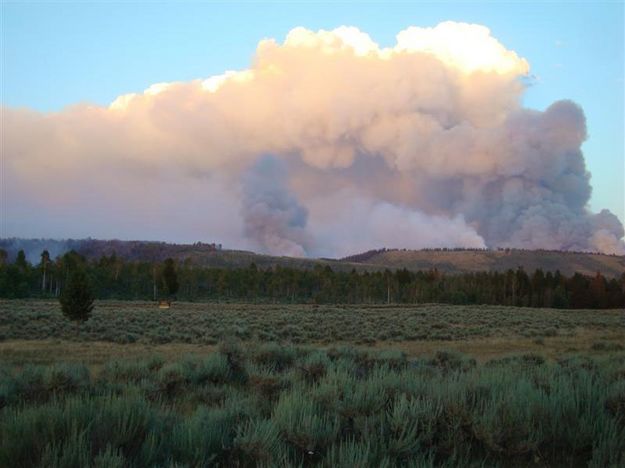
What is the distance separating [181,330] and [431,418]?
28411 millimetres

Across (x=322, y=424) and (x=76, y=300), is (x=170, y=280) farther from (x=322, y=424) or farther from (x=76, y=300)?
(x=322, y=424)

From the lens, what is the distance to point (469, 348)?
23344 mm

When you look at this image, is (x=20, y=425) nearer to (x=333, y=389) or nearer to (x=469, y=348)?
(x=333, y=389)

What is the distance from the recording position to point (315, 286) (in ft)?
439

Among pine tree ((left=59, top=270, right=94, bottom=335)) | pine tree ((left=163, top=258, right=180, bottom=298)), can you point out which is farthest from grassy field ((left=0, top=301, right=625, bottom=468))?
pine tree ((left=163, top=258, right=180, bottom=298))

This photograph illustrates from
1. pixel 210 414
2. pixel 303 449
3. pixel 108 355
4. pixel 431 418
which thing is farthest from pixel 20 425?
pixel 108 355

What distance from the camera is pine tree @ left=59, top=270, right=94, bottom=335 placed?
3239cm

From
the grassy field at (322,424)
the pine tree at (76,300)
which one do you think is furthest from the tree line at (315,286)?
the grassy field at (322,424)

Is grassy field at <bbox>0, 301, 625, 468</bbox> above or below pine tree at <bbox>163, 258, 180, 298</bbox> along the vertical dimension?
above

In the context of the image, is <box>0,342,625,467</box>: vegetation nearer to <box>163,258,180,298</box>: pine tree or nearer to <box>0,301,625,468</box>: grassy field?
<box>0,301,625,468</box>: grassy field

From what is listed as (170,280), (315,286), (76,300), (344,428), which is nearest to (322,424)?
(344,428)

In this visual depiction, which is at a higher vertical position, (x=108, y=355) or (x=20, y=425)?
(x=20, y=425)

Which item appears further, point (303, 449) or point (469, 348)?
point (469, 348)

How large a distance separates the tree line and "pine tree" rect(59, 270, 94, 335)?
6485cm
